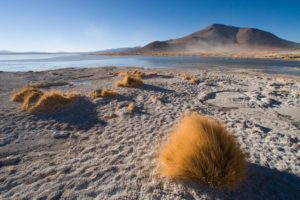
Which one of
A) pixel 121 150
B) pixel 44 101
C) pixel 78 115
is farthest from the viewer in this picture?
pixel 44 101

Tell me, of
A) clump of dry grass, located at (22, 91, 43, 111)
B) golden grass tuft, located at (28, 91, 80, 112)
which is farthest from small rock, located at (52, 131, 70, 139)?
clump of dry grass, located at (22, 91, 43, 111)

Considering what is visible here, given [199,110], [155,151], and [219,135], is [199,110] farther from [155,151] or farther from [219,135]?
[219,135]

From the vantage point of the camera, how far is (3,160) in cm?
416

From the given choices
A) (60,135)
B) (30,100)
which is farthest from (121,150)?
(30,100)

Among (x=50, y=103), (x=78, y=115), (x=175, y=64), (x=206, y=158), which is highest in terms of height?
(x=206, y=158)

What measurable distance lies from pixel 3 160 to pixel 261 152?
508cm

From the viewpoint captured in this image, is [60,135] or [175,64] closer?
[60,135]

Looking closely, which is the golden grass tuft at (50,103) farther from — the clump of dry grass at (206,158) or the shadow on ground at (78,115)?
the clump of dry grass at (206,158)

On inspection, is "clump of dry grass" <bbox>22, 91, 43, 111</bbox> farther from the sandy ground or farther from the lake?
the lake

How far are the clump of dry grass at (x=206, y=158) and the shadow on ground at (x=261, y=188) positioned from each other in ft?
0.35

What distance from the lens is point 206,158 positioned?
3127mm

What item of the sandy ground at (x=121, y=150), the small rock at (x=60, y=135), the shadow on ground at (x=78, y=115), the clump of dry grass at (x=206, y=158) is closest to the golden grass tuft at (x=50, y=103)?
the shadow on ground at (x=78, y=115)

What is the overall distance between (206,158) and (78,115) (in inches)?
198

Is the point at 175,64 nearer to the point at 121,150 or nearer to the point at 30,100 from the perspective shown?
the point at 30,100
